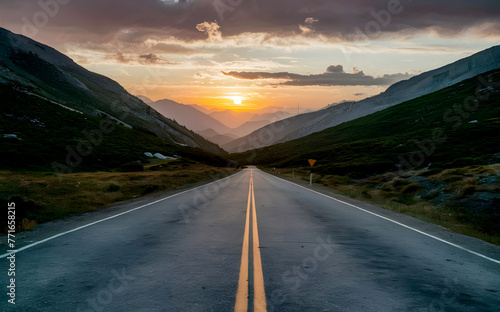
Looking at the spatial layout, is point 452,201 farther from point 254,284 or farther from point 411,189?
point 254,284

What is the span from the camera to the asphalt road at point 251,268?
4297mm

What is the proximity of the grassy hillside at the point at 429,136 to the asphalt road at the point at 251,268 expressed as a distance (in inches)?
1476

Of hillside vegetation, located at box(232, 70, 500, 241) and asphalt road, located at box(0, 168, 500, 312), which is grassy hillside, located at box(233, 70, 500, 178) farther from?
asphalt road, located at box(0, 168, 500, 312)

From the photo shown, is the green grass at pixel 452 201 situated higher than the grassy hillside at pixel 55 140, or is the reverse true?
the grassy hillside at pixel 55 140

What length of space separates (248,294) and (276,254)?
89.4 inches

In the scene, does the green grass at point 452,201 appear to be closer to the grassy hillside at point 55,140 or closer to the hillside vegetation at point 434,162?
the hillside vegetation at point 434,162

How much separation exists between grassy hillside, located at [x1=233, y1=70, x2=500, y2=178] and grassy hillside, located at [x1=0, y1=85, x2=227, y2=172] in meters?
44.4

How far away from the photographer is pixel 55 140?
6400 cm

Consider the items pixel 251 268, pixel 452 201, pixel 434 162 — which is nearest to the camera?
pixel 251 268

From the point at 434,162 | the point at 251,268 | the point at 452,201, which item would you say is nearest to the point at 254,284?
the point at 251,268

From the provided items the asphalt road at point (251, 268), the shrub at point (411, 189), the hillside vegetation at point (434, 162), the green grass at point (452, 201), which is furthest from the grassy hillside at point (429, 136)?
the asphalt road at point (251, 268)

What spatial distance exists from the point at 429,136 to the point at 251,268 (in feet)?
288

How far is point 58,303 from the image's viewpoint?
421 cm

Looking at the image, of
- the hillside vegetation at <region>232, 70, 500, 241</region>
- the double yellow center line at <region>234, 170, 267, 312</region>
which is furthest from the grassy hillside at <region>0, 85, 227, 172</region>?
the double yellow center line at <region>234, 170, 267, 312</region>
